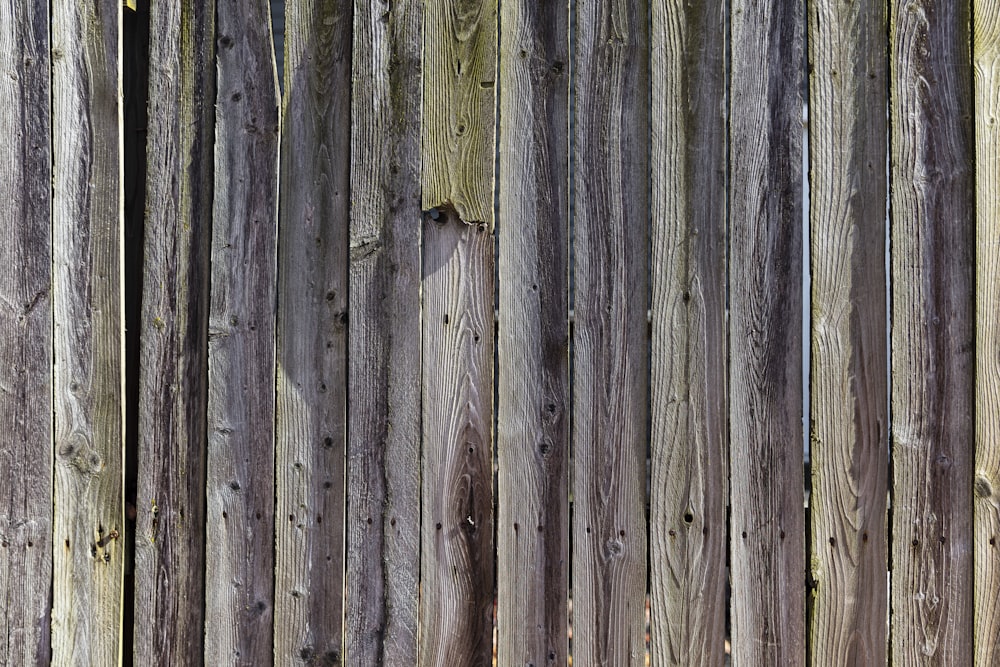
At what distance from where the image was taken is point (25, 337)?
6.52ft

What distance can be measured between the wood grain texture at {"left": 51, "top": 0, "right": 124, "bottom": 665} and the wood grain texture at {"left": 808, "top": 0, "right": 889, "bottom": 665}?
1839 mm

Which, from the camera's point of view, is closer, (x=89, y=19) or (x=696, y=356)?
(x=696, y=356)

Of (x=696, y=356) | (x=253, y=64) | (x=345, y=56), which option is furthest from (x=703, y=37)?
(x=253, y=64)

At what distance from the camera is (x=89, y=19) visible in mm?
1990

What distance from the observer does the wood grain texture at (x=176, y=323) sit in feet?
6.44

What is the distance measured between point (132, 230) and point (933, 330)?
7.02ft

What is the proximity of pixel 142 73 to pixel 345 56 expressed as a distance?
0.61 meters

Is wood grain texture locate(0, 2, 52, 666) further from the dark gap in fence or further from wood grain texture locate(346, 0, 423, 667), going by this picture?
wood grain texture locate(346, 0, 423, 667)

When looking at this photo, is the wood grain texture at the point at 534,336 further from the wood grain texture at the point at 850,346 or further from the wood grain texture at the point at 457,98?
the wood grain texture at the point at 850,346

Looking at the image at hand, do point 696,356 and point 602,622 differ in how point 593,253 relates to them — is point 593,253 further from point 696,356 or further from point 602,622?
point 602,622

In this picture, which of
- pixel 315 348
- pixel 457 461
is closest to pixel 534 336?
pixel 457 461

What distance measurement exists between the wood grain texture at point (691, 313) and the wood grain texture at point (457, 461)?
0.44 metres

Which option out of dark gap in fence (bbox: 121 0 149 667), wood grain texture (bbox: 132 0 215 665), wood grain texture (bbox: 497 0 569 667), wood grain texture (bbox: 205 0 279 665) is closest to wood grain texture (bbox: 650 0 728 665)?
wood grain texture (bbox: 497 0 569 667)

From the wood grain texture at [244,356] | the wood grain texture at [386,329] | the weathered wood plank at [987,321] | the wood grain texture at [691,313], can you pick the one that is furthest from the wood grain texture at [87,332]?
the weathered wood plank at [987,321]
